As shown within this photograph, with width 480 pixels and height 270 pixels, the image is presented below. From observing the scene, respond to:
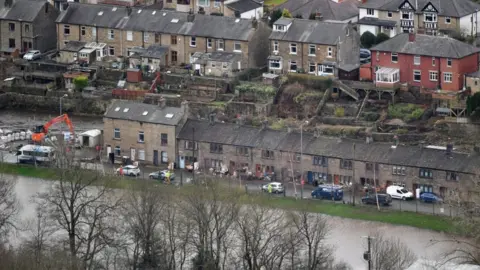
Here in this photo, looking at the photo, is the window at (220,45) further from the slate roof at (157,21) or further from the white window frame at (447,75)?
the white window frame at (447,75)

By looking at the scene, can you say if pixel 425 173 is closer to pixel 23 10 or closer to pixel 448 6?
pixel 448 6

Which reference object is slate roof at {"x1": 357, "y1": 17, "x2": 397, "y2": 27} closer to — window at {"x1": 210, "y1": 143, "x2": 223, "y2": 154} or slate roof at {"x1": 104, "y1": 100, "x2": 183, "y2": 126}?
slate roof at {"x1": 104, "y1": 100, "x2": 183, "y2": 126}

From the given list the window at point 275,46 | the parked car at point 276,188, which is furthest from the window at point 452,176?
the window at point 275,46

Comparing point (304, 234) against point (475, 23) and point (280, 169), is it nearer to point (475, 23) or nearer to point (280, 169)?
point (280, 169)

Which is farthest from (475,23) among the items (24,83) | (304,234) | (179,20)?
(304,234)

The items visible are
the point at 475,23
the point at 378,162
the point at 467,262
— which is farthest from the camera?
the point at 475,23

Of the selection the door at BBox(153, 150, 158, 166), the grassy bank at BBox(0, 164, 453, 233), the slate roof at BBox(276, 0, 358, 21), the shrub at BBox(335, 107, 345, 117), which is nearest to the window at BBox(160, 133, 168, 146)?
the door at BBox(153, 150, 158, 166)

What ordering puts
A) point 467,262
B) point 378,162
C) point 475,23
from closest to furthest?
point 467,262
point 378,162
point 475,23
